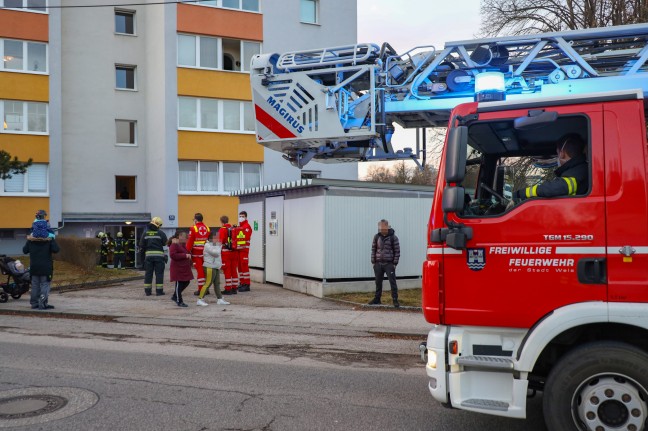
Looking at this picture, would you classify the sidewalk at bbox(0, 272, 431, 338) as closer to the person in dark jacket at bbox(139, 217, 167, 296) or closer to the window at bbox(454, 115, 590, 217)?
the person in dark jacket at bbox(139, 217, 167, 296)

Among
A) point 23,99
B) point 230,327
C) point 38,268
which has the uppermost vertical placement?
point 23,99

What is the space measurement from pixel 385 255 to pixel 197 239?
14.9 feet

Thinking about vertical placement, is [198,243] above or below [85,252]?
above

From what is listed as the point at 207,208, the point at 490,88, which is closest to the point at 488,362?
the point at 490,88

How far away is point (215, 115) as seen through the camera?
28953mm

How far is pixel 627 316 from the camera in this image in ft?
13.9

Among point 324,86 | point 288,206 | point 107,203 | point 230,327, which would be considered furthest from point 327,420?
point 107,203

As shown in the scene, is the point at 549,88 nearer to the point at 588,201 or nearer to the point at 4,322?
the point at 588,201

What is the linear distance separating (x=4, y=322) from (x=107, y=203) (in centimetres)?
1878

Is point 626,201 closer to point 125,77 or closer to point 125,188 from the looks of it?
point 125,188

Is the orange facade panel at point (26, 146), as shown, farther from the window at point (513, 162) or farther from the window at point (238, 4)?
the window at point (513, 162)

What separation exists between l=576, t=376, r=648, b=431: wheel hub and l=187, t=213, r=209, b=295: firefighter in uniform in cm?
1098

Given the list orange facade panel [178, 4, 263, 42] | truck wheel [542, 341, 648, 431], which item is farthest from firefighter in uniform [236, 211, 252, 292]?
orange facade panel [178, 4, 263, 42]

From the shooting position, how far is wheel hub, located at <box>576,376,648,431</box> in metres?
4.13
